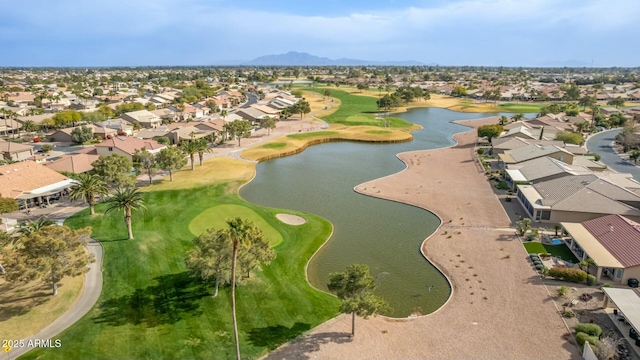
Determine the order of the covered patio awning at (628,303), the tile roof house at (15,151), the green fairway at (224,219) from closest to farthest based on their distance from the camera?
1. the covered patio awning at (628,303)
2. the green fairway at (224,219)
3. the tile roof house at (15,151)

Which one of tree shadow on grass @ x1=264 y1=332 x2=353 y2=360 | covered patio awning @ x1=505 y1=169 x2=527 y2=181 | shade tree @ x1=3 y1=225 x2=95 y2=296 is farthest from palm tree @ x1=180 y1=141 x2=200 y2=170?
covered patio awning @ x1=505 y1=169 x2=527 y2=181

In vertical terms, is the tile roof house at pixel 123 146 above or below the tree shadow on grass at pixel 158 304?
above

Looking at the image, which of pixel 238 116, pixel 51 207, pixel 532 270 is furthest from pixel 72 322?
pixel 238 116

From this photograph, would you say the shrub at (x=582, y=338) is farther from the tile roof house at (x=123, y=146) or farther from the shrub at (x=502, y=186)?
the tile roof house at (x=123, y=146)

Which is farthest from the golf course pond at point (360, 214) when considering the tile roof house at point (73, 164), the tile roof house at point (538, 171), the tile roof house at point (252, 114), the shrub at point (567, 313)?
the tile roof house at point (252, 114)

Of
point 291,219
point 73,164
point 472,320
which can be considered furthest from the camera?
point 73,164

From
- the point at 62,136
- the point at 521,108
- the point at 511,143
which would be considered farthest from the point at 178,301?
the point at 521,108

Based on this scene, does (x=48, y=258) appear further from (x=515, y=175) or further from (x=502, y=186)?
(x=515, y=175)
